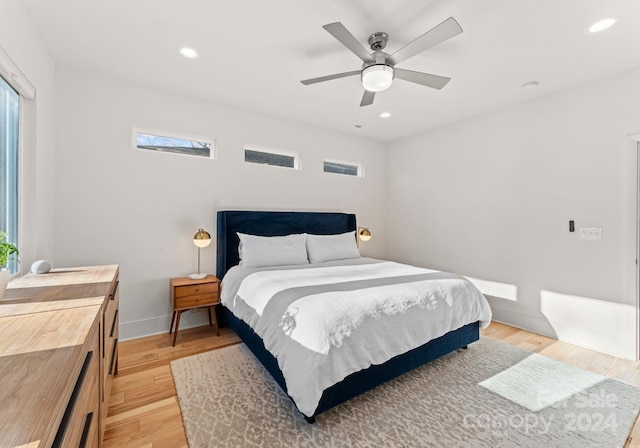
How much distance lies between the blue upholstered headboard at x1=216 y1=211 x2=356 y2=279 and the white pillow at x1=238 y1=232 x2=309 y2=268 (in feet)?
0.41

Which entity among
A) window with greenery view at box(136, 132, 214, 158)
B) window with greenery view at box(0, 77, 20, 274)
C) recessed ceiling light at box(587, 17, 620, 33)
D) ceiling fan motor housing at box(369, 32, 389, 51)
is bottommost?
window with greenery view at box(0, 77, 20, 274)

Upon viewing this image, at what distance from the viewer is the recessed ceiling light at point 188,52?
2.53 meters

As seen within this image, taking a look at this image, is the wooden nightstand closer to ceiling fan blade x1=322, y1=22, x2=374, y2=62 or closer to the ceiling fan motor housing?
ceiling fan blade x1=322, y1=22, x2=374, y2=62

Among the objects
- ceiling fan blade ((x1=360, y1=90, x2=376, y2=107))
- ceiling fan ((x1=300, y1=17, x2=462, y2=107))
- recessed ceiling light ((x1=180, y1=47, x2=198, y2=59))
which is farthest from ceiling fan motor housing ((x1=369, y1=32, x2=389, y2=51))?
recessed ceiling light ((x1=180, y1=47, x2=198, y2=59))

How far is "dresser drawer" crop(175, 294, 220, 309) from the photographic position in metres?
3.00

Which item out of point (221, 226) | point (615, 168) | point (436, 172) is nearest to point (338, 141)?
point (436, 172)

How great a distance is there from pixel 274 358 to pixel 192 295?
1403 millimetres

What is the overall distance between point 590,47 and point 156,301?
15.9ft

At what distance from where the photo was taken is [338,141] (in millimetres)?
4797

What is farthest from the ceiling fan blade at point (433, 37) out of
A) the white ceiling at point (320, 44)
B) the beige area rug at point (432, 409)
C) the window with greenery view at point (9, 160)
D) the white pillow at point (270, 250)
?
the window with greenery view at point (9, 160)

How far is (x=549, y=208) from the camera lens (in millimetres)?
3354

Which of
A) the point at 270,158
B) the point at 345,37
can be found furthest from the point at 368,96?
the point at 270,158

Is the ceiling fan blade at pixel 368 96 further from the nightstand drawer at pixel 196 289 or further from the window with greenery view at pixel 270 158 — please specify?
the nightstand drawer at pixel 196 289

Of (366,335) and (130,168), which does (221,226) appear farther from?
(366,335)
